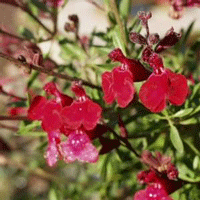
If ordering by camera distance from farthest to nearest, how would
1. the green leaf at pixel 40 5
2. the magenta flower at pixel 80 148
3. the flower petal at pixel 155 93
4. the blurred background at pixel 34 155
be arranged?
the blurred background at pixel 34 155 → the green leaf at pixel 40 5 → the magenta flower at pixel 80 148 → the flower petal at pixel 155 93

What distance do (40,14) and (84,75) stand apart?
39 centimetres

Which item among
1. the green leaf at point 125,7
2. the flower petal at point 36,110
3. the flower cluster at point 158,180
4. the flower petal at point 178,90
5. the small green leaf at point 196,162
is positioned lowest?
the small green leaf at point 196,162

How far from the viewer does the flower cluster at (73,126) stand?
1.03m

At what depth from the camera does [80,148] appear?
1052 mm

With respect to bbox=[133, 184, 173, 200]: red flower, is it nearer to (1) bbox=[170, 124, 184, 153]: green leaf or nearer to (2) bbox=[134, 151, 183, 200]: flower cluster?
(2) bbox=[134, 151, 183, 200]: flower cluster

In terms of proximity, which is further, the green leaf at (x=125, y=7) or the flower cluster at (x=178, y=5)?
the green leaf at (x=125, y=7)

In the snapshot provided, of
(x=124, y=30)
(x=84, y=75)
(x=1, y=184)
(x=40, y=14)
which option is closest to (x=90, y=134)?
(x=124, y=30)

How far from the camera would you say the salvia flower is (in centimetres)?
97

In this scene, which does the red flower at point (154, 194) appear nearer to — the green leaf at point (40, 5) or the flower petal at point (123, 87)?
the flower petal at point (123, 87)

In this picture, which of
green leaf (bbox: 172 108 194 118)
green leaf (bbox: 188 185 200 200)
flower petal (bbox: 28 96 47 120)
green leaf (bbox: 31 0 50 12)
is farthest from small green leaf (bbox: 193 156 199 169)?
green leaf (bbox: 31 0 50 12)

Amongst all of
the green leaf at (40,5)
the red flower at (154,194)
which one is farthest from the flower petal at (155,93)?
the green leaf at (40,5)

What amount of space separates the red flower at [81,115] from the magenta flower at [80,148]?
0.09ft

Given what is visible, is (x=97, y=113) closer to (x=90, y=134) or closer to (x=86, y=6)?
(x=90, y=134)

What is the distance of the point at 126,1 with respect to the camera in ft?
4.90
